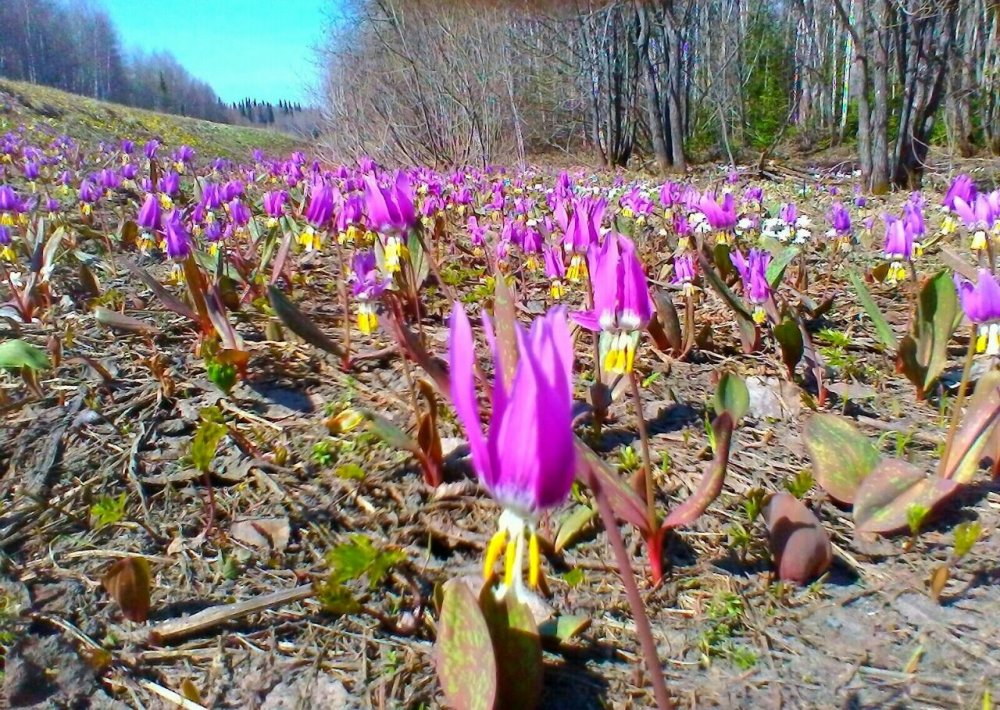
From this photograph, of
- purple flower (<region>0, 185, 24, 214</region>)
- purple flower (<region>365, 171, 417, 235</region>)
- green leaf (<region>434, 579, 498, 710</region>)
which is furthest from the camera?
purple flower (<region>0, 185, 24, 214</region>)

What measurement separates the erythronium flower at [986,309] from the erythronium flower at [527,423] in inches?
54.7

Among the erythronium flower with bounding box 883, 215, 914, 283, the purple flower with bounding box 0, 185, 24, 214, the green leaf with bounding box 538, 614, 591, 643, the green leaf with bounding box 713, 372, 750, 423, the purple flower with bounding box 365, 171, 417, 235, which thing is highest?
the purple flower with bounding box 0, 185, 24, 214

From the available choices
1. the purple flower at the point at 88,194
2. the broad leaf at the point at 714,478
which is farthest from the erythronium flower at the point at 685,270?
the purple flower at the point at 88,194

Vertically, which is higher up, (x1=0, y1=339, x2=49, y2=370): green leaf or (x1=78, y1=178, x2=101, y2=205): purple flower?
(x1=78, y1=178, x2=101, y2=205): purple flower

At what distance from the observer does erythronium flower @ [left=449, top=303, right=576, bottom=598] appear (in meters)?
0.71

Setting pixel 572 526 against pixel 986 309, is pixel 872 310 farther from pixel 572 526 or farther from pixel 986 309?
pixel 572 526

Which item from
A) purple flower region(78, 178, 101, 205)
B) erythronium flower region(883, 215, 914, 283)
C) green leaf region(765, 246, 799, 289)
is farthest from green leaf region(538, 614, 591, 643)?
purple flower region(78, 178, 101, 205)

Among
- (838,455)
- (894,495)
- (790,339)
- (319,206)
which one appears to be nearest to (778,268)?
(790,339)

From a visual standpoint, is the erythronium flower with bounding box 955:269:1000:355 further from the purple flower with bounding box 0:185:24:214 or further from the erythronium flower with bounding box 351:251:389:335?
the purple flower with bounding box 0:185:24:214

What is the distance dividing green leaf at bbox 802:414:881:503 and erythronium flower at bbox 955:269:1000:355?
40 cm

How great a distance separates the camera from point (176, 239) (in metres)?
2.61

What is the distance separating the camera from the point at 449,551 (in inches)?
59.2

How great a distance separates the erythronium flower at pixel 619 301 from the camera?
127cm

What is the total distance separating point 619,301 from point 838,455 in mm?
678
